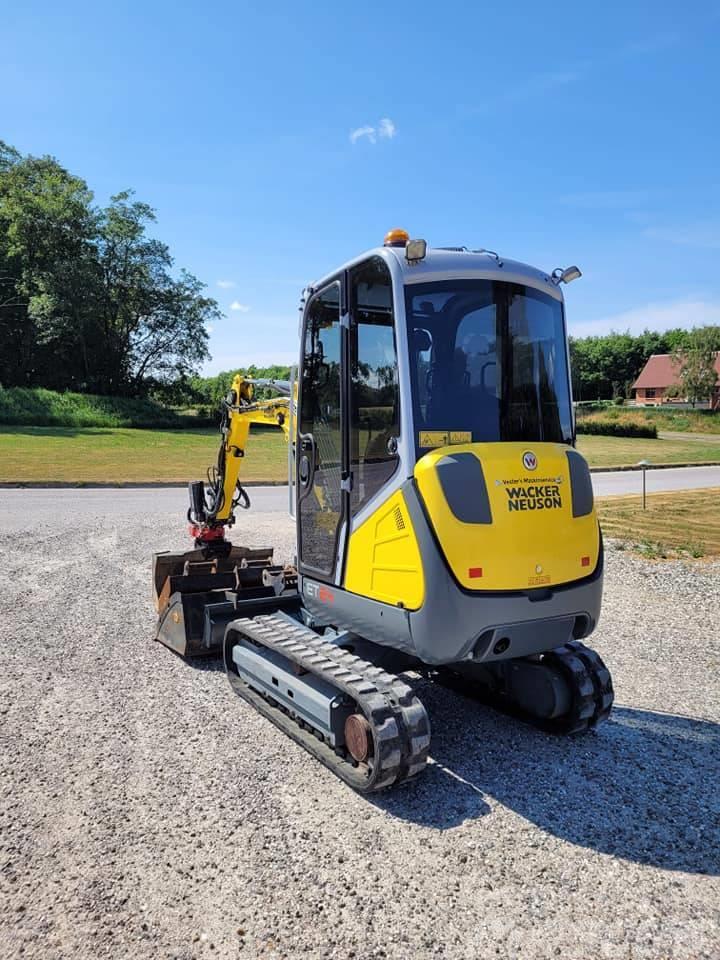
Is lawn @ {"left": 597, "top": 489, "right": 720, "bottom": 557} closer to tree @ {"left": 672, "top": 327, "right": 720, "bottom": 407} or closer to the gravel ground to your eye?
the gravel ground

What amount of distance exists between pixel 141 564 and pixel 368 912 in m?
8.11

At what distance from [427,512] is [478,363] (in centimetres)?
98

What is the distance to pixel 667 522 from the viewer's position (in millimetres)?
14070

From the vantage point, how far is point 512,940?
2926 mm

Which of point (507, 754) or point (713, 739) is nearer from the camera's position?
point (507, 754)

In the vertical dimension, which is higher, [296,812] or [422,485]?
[422,485]

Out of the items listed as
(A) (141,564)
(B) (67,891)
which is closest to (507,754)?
(B) (67,891)

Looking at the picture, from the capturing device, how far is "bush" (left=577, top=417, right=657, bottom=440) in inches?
1783

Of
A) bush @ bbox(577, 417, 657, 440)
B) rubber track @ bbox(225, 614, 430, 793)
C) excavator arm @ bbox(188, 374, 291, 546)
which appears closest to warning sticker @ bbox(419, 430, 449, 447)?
rubber track @ bbox(225, 614, 430, 793)

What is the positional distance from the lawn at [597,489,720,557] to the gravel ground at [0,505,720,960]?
5.96 m

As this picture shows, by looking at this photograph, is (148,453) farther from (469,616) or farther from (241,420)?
(469,616)

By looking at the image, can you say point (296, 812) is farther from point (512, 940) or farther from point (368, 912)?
point (512, 940)

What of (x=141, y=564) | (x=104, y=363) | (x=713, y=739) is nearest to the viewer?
(x=713, y=739)

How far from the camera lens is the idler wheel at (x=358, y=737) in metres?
3.96
